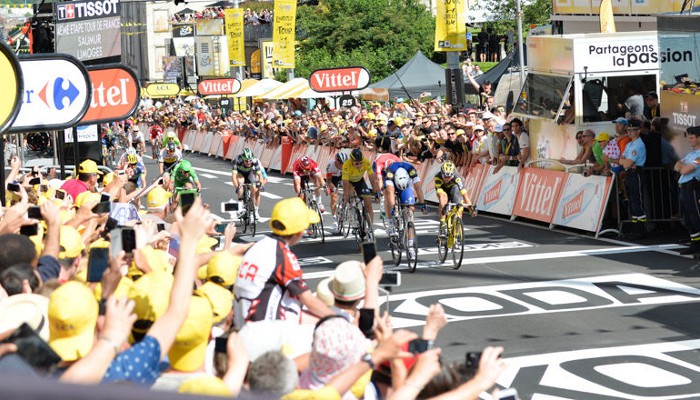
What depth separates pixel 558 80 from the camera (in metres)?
21.7

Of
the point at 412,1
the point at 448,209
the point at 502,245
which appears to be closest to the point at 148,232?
the point at 448,209

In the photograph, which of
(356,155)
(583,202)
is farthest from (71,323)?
(583,202)

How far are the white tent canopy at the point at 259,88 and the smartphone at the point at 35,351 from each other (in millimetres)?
50200

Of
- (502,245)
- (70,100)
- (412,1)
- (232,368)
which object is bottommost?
(502,245)

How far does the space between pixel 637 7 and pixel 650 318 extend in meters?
17.7

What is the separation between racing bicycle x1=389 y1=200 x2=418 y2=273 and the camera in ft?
55.1

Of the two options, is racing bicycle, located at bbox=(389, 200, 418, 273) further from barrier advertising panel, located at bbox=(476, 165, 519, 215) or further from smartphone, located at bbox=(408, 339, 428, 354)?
smartphone, located at bbox=(408, 339, 428, 354)

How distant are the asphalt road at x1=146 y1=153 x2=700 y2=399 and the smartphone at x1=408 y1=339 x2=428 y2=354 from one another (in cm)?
510

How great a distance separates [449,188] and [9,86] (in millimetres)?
10441

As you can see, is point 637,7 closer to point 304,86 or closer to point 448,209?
point 448,209

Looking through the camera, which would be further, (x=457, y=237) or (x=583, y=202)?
(x=583, y=202)

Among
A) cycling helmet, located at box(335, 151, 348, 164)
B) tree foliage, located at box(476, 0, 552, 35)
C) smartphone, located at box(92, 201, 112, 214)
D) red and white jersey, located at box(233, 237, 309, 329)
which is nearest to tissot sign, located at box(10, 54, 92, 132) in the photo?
smartphone, located at box(92, 201, 112, 214)

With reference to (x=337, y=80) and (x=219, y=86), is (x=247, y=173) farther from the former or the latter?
(x=219, y=86)

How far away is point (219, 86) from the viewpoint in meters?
56.1
